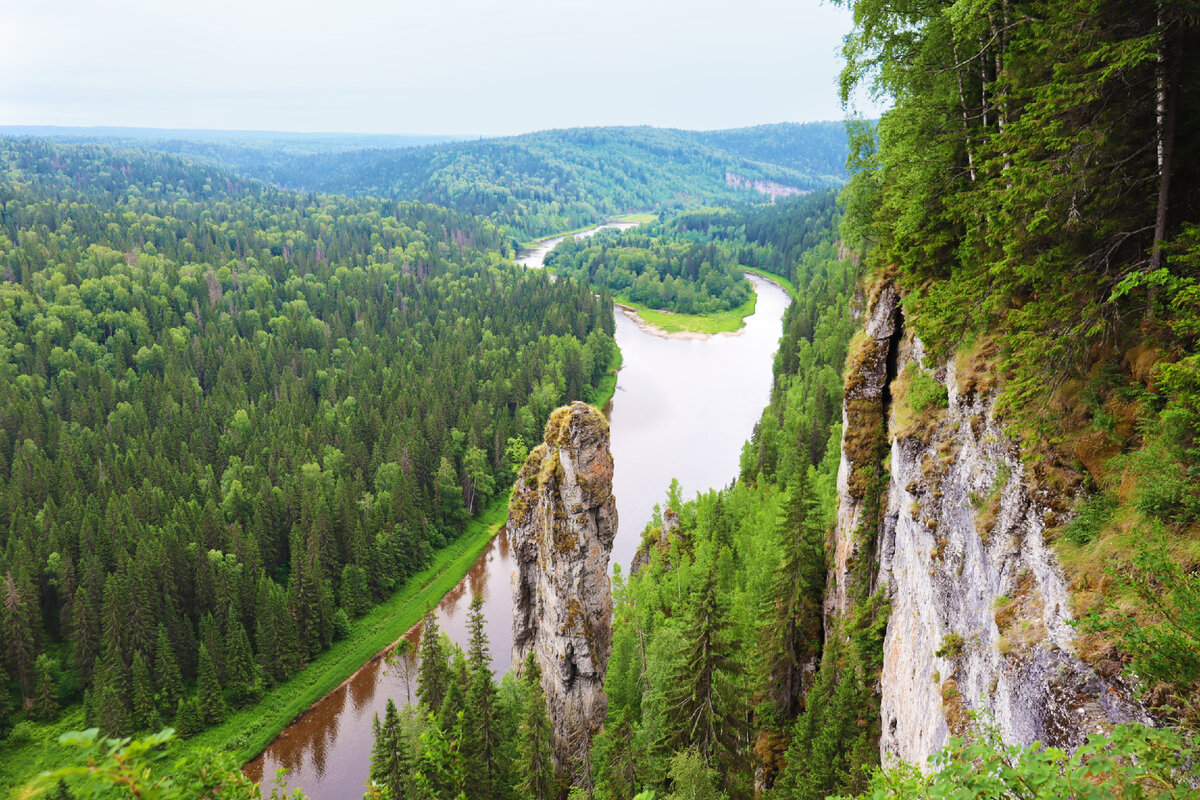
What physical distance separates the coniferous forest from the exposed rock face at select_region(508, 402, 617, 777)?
1.84 meters

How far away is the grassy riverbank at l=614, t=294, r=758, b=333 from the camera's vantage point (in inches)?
5246

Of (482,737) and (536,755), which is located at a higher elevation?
(536,755)

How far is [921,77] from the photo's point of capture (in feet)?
59.2

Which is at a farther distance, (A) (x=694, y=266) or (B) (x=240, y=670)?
(A) (x=694, y=266)

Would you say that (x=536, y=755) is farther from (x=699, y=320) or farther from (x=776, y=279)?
(x=776, y=279)

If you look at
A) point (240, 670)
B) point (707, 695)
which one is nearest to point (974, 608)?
point (707, 695)

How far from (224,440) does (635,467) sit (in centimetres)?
4380

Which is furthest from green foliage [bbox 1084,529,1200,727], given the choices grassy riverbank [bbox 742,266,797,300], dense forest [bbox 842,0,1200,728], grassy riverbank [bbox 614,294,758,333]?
grassy riverbank [bbox 742,266,797,300]

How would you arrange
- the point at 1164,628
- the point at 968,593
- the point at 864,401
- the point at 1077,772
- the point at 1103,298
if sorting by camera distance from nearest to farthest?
the point at 1077,772 < the point at 1164,628 < the point at 1103,298 < the point at 968,593 < the point at 864,401

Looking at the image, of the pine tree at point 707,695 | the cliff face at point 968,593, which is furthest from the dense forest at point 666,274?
the cliff face at point 968,593

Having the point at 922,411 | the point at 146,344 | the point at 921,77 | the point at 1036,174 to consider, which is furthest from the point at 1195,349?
the point at 146,344

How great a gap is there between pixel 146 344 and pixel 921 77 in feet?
383

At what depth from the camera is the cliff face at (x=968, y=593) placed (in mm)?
10164

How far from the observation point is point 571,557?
30.1m
